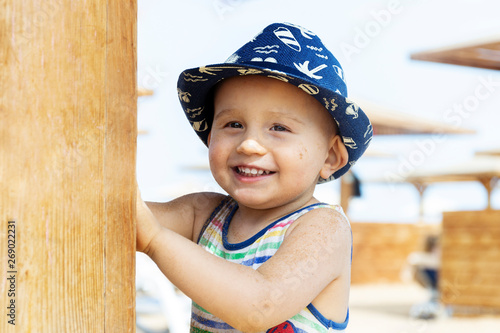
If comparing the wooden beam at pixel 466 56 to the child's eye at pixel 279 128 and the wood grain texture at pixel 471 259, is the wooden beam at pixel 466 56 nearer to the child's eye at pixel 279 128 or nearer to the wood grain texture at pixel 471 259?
the wood grain texture at pixel 471 259

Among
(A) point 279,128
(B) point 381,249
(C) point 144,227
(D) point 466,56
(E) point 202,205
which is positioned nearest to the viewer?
(C) point 144,227

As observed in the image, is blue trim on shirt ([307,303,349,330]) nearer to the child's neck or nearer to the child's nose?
the child's neck

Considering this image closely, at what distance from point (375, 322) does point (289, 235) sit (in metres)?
6.68

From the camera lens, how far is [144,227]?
39.9 inches

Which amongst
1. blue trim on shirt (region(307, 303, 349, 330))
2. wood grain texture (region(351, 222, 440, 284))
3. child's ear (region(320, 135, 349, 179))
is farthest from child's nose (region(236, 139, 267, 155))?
wood grain texture (region(351, 222, 440, 284))

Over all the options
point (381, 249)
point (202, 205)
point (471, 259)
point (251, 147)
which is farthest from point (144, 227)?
point (381, 249)

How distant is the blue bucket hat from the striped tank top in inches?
9.0

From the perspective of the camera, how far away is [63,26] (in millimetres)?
851

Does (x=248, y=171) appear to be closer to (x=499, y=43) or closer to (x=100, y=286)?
(x=100, y=286)

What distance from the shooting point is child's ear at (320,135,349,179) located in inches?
61.7

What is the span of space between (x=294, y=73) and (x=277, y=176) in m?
0.25

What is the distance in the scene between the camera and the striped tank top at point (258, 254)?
1301 millimetres

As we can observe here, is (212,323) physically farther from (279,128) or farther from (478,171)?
(478,171)

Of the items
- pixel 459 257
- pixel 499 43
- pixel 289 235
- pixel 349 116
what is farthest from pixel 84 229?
pixel 459 257
